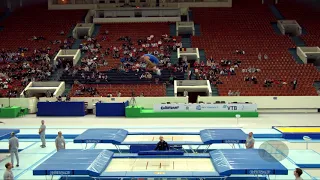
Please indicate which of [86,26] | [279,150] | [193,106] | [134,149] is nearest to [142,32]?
[86,26]

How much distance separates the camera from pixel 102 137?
16484 mm

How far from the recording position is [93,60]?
39.8 m

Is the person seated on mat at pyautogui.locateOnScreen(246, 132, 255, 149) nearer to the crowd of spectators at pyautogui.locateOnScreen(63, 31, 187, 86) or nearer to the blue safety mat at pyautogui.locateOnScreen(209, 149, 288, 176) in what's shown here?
the blue safety mat at pyautogui.locateOnScreen(209, 149, 288, 176)

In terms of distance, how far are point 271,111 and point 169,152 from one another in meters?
20.7

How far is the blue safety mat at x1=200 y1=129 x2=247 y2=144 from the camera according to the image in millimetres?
15812

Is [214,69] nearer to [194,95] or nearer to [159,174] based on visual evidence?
[194,95]

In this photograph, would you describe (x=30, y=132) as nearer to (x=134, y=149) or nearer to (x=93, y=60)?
(x=134, y=149)

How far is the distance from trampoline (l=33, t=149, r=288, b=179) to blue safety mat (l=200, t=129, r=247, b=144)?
2.17 meters

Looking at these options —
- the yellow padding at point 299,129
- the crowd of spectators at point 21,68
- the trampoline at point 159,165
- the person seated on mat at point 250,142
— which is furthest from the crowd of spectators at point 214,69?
the trampoline at point 159,165

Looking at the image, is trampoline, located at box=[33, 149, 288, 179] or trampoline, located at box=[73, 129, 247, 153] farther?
trampoline, located at box=[73, 129, 247, 153]

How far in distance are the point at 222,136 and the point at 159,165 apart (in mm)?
5036

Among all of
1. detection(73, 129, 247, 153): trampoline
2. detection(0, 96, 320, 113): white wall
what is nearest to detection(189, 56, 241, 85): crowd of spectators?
detection(0, 96, 320, 113): white wall

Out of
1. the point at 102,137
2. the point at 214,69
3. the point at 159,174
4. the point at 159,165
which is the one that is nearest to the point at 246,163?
the point at 159,165

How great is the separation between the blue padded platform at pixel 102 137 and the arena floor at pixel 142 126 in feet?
3.11
